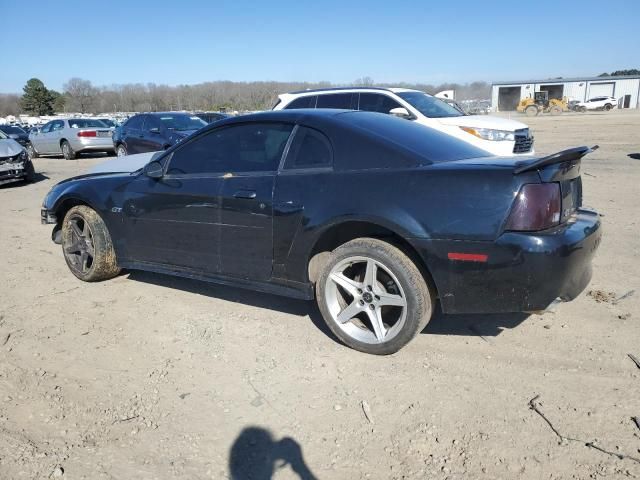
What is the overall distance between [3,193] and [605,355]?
1197 centimetres

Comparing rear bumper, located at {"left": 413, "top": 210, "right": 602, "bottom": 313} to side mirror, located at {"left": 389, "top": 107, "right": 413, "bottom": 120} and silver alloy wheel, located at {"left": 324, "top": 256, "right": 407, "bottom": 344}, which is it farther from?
side mirror, located at {"left": 389, "top": 107, "right": 413, "bottom": 120}

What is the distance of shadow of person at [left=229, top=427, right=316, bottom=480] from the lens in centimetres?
242

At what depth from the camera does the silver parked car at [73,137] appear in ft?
59.4

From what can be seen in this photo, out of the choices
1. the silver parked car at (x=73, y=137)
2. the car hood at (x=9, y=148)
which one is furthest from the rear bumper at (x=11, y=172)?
the silver parked car at (x=73, y=137)

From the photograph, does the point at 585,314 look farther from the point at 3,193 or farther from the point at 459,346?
the point at 3,193

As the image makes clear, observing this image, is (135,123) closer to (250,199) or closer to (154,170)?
(154,170)

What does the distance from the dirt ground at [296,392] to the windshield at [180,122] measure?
1028 centimetres

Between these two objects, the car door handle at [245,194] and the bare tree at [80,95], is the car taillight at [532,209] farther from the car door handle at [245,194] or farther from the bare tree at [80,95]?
the bare tree at [80,95]

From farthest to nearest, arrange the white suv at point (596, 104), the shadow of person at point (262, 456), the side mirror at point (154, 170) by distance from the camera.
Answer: the white suv at point (596, 104) < the side mirror at point (154, 170) < the shadow of person at point (262, 456)

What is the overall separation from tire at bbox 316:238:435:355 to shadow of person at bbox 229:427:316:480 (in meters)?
1.01

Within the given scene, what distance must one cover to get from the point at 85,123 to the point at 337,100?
12.7m

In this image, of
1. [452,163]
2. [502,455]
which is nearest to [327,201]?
[452,163]

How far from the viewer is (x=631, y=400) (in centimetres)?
283

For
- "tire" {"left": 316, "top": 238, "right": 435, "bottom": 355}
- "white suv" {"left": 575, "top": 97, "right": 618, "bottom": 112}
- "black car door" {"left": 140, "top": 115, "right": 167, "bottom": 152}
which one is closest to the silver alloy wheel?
"tire" {"left": 316, "top": 238, "right": 435, "bottom": 355}
